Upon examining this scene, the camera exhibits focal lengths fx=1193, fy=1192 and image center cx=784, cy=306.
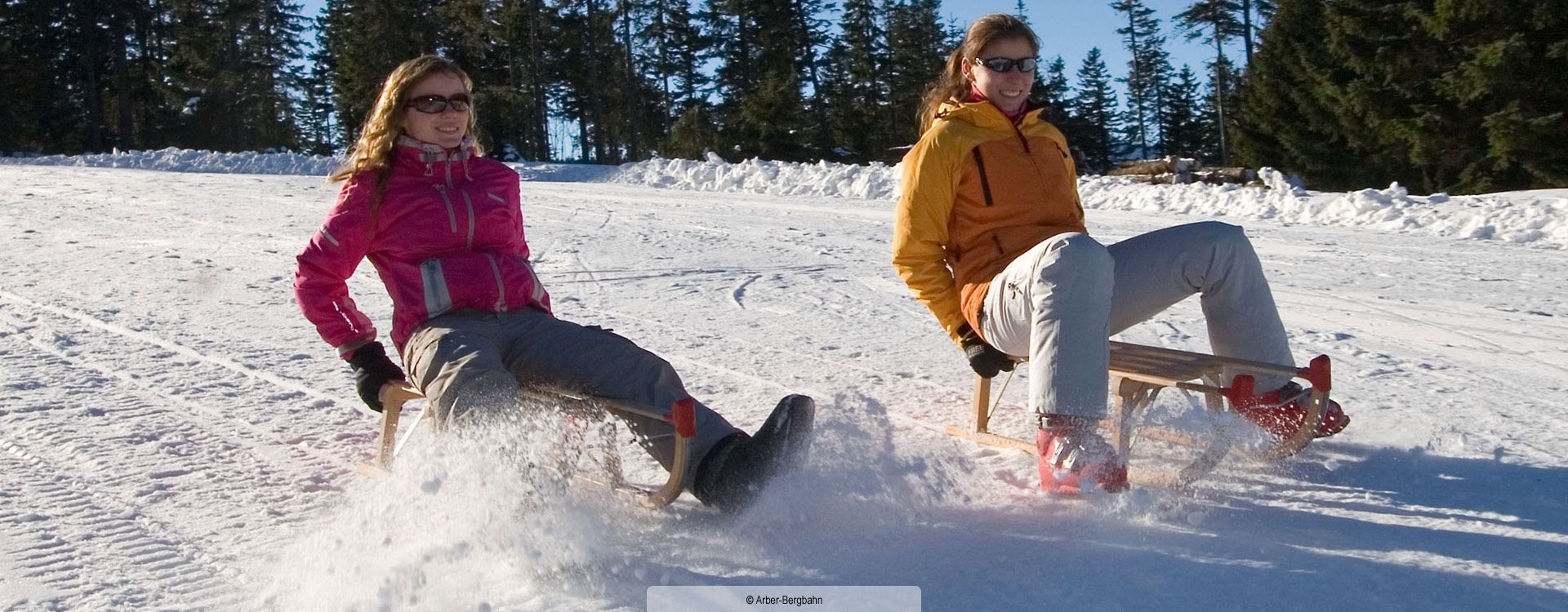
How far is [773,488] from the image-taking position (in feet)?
8.90

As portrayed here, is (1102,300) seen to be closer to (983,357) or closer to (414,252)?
(983,357)

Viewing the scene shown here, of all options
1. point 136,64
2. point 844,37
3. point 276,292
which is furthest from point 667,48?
point 276,292

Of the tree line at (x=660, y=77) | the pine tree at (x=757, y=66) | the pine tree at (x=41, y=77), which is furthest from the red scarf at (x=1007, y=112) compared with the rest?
the pine tree at (x=41, y=77)

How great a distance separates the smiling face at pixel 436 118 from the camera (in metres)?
3.23

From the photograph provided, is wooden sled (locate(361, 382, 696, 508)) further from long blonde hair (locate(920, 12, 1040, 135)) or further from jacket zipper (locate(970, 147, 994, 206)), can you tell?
long blonde hair (locate(920, 12, 1040, 135))

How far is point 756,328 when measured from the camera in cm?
539

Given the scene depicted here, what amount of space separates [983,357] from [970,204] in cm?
46

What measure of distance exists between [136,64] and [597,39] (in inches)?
621

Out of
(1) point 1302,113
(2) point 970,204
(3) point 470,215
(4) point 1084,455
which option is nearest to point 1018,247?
(2) point 970,204

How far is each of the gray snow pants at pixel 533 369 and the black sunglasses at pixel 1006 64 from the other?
3.99ft

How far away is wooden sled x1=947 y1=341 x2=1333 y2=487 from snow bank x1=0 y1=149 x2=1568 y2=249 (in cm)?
577

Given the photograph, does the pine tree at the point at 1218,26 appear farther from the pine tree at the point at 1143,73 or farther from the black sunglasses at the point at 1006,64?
the black sunglasses at the point at 1006,64

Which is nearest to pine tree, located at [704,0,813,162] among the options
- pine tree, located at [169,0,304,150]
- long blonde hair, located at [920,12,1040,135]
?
pine tree, located at [169,0,304,150]

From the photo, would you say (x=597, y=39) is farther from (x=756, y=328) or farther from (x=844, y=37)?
(x=756, y=328)
